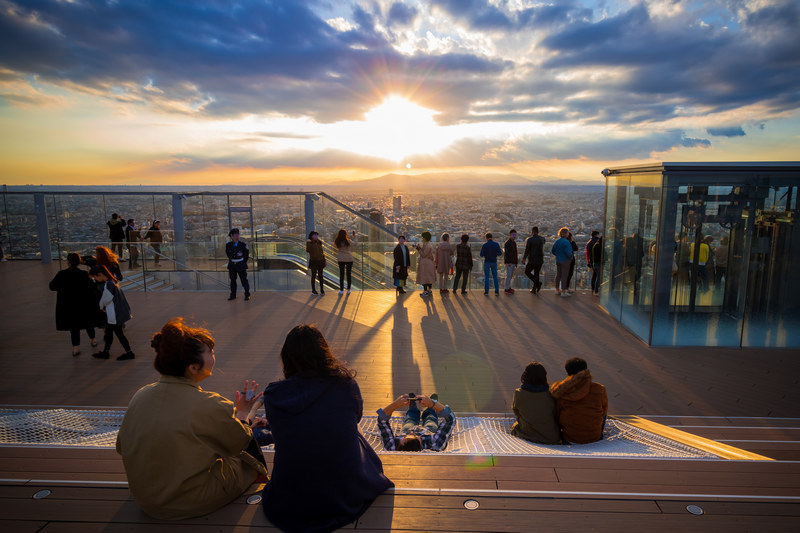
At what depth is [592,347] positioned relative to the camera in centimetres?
835

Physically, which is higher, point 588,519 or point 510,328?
point 588,519

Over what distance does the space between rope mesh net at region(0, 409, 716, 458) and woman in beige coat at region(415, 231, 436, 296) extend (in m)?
7.00

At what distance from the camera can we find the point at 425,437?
443cm

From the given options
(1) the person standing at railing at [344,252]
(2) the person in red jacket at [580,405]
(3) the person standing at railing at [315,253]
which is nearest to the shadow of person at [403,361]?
(2) the person in red jacket at [580,405]

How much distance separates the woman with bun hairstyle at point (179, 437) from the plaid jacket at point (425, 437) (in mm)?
1647

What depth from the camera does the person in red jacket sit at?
4.58m

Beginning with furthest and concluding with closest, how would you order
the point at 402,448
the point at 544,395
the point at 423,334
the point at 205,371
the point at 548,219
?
the point at 548,219, the point at 423,334, the point at 544,395, the point at 402,448, the point at 205,371

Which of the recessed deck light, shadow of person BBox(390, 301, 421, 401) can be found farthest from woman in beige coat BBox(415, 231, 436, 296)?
the recessed deck light

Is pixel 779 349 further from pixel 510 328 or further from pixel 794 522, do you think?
pixel 794 522

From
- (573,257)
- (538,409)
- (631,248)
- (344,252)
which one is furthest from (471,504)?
(573,257)

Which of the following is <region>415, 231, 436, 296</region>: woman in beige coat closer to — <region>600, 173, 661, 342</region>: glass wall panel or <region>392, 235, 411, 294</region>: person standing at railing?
<region>392, 235, 411, 294</region>: person standing at railing

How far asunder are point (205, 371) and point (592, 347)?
23.8ft

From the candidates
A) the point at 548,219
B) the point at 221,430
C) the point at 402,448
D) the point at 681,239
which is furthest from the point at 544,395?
the point at 548,219

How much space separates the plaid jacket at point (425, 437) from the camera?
14.1ft
